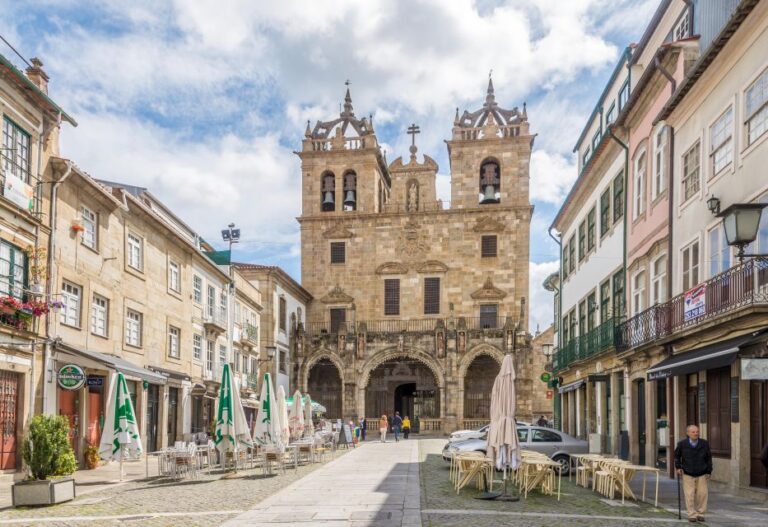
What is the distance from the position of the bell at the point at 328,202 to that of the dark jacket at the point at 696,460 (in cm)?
4508

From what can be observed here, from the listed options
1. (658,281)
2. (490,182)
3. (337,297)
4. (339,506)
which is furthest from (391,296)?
(339,506)

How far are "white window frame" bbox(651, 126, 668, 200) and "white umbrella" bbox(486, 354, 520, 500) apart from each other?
8.18 m

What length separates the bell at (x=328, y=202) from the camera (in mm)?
56375

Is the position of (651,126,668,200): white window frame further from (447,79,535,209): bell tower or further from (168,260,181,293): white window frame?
(447,79,535,209): bell tower

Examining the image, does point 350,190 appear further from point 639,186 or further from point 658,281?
point 658,281

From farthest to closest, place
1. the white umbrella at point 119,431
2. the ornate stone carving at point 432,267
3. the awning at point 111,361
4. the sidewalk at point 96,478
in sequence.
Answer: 1. the ornate stone carving at point 432,267
2. the awning at point 111,361
3. the white umbrella at point 119,431
4. the sidewalk at point 96,478

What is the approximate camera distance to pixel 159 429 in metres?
28.8

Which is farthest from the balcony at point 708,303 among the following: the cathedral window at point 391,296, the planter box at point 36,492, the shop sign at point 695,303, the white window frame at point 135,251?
the cathedral window at point 391,296

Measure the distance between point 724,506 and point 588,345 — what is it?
1573cm

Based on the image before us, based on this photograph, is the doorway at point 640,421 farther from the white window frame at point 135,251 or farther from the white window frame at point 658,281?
the white window frame at point 135,251

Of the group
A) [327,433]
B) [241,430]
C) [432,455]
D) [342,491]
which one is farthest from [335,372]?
[342,491]

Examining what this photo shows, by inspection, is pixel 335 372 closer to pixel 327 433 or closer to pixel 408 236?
pixel 408 236

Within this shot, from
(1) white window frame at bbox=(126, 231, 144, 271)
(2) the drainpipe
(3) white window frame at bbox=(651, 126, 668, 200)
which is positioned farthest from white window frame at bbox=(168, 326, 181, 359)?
(3) white window frame at bbox=(651, 126, 668, 200)

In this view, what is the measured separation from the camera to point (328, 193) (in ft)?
186
